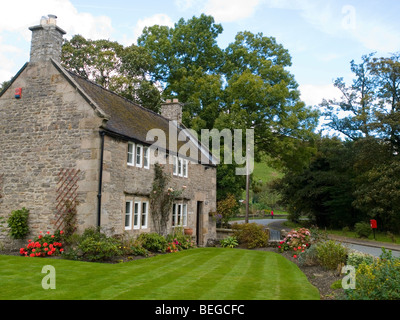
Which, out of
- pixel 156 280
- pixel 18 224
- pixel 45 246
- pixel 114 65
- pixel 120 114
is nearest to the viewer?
pixel 156 280

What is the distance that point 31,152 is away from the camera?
15.5m

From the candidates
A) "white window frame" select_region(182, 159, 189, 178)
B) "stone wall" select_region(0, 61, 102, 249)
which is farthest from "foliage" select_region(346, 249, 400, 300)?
"white window frame" select_region(182, 159, 189, 178)

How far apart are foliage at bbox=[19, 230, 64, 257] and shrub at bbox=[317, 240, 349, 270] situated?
32.1ft

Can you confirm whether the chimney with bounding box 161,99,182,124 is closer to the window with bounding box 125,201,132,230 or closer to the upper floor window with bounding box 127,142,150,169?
the upper floor window with bounding box 127,142,150,169

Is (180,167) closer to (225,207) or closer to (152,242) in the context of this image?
(152,242)

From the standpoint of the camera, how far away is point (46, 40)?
52.4 feet

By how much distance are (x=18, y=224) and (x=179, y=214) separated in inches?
344

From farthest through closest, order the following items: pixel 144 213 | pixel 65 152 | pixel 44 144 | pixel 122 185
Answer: pixel 144 213
pixel 122 185
pixel 44 144
pixel 65 152

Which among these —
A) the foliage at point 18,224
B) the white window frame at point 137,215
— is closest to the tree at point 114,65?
the white window frame at point 137,215

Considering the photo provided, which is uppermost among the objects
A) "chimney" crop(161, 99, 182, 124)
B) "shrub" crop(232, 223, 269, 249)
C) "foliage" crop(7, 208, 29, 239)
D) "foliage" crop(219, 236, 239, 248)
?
"chimney" crop(161, 99, 182, 124)

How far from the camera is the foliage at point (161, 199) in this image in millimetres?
17594

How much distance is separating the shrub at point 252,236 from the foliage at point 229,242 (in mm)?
385

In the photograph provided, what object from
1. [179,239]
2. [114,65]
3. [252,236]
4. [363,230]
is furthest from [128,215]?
[114,65]

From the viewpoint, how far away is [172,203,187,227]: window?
19830 millimetres
